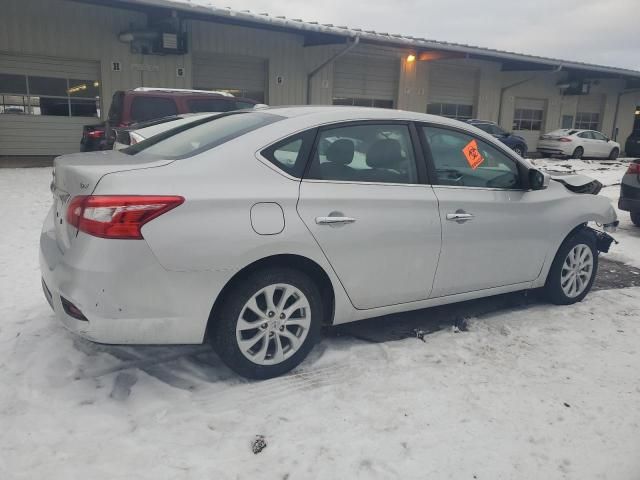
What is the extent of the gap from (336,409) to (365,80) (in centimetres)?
1876

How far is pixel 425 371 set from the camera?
3309mm

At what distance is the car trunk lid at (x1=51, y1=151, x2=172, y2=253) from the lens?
2.71 m

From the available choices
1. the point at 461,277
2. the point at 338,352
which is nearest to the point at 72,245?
the point at 338,352

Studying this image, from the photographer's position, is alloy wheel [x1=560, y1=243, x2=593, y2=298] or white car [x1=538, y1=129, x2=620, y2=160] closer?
alloy wheel [x1=560, y1=243, x2=593, y2=298]

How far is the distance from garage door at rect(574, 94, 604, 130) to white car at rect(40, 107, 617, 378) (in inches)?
1042

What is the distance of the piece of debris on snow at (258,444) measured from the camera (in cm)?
251

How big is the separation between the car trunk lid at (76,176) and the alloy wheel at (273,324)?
3.05 feet

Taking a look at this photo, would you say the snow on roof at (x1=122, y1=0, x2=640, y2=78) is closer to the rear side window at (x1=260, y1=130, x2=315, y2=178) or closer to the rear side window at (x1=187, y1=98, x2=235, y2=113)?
the rear side window at (x1=187, y1=98, x2=235, y2=113)

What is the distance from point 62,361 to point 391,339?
2153mm

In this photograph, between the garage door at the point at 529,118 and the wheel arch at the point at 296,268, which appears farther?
the garage door at the point at 529,118

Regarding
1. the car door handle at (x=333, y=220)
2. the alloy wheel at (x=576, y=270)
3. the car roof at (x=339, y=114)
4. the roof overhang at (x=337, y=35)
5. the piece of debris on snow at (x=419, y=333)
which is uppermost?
the roof overhang at (x=337, y=35)

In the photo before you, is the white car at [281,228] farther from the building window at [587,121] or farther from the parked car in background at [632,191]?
the building window at [587,121]

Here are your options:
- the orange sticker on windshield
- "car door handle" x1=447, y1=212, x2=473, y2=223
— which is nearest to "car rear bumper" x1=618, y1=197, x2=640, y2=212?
the orange sticker on windshield

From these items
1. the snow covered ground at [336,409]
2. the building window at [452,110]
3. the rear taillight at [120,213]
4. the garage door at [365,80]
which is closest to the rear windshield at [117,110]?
the snow covered ground at [336,409]
